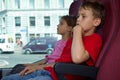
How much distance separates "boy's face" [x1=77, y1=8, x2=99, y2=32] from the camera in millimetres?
1603

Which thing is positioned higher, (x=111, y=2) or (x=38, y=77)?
A: (x=111, y=2)

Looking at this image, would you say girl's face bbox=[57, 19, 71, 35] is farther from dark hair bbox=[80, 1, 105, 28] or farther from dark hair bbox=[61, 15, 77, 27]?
dark hair bbox=[80, 1, 105, 28]

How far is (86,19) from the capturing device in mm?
1604

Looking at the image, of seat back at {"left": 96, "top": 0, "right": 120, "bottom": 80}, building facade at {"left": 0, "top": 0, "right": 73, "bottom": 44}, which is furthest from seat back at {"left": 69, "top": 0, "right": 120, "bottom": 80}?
building facade at {"left": 0, "top": 0, "right": 73, "bottom": 44}

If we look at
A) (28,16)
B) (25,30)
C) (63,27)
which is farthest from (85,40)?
(28,16)

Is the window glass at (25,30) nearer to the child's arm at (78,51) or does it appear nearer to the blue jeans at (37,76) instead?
the blue jeans at (37,76)

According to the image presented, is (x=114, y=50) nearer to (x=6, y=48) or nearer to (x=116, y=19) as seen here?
(x=116, y=19)

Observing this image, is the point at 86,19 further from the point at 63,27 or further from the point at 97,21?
the point at 63,27

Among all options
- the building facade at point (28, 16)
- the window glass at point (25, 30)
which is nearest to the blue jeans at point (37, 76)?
the window glass at point (25, 30)

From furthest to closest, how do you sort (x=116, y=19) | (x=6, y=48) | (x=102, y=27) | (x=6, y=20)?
1. (x=6, y=20)
2. (x=6, y=48)
3. (x=102, y=27)
4. (x=116, y=19)

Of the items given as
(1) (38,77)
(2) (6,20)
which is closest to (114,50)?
(1) (38,77)

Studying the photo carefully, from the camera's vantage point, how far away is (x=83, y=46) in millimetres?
1528

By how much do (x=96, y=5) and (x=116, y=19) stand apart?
4.3 inches

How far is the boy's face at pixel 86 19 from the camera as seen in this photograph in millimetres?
1603
